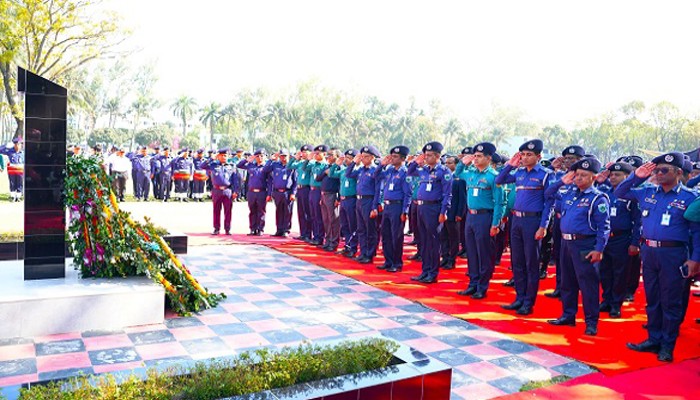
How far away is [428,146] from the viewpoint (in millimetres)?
6941

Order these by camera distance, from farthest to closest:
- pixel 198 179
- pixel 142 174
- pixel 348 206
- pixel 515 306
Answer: pixel 198 179, pixel 142 174, pixel 348 206, pixel 515 306

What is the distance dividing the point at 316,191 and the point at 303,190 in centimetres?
52

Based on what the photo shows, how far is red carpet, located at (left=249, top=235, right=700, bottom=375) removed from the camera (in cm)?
449

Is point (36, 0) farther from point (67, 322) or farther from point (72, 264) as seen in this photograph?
point (67, 322)

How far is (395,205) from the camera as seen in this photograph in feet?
24.4

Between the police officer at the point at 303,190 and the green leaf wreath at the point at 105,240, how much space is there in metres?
4.78

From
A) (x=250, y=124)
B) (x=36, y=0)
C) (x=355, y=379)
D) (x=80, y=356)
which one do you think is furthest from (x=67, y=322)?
(x=250, y=124)

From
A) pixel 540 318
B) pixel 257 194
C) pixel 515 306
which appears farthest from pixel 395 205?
pixel 257 194

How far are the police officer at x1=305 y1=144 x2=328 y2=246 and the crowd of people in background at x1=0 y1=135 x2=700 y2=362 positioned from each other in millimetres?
23

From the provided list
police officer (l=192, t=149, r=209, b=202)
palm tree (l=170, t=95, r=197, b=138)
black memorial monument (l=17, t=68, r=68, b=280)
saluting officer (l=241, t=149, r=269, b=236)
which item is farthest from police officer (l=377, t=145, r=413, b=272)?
palm tree (l=170, t=95, r=197, b=138)

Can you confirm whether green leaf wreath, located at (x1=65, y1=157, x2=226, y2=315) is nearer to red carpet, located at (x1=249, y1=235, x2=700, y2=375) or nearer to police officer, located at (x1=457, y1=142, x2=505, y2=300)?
red carpet, located at (x1=249, y1=235, x2=700, y2=375)

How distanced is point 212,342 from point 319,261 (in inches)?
146

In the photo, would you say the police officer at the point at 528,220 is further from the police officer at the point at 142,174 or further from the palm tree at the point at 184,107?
the palm tree at the point at 184,107

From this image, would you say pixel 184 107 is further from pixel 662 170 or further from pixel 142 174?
pixel 662 170
